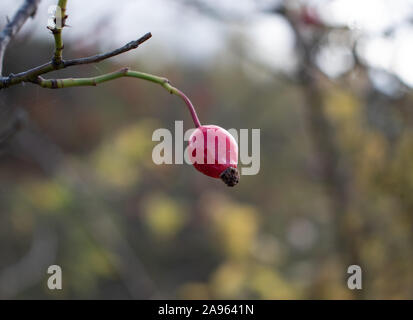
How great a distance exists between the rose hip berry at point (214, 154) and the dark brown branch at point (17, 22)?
53 cm

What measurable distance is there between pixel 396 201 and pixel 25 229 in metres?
5.70

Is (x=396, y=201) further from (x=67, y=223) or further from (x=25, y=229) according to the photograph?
(x=25, y=229)

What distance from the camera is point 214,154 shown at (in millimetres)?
1196

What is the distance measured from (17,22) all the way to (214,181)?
6.70 m

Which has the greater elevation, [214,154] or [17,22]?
[17,22]

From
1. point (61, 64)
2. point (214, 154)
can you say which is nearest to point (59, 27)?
point (61, 64)

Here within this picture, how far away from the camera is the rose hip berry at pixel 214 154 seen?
1.19 m

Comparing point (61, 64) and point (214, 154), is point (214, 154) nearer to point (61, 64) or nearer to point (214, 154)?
point (214, 154)

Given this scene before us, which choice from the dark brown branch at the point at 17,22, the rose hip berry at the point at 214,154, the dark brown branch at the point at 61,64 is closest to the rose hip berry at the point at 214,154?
the rose hip berry at the point at 214,154

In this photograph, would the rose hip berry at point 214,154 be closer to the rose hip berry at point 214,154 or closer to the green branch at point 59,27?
the rose hip berry at point 214,154

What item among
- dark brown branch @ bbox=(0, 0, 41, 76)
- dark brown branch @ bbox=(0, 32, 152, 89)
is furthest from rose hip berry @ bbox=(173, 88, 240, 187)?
dark brown branch @ bbox=(0, 0, 41, 76)

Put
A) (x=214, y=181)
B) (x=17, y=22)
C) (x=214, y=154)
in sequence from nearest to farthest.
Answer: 1. (x=214, y=154)
2. (x=17, y=22)
3. (x=214, y=181)

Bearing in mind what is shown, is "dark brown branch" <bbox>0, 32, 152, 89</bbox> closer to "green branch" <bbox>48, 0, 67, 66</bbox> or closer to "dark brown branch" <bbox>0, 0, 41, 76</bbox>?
"green branch" <bbox>48, 0, 67, 66</bbox>
